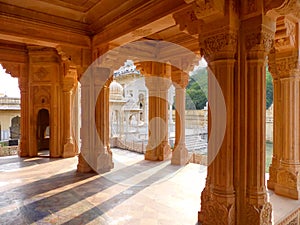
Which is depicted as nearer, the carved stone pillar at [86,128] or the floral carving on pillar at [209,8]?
the floral carving on pillar at [209,8]

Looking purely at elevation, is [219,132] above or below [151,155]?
above

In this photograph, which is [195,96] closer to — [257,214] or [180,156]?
[180,156]

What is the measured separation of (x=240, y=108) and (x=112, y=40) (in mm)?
3832

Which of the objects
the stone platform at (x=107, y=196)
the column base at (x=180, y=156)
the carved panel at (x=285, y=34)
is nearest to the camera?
the stone platform at (x=107, y=196)

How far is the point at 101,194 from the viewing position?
4.86 m

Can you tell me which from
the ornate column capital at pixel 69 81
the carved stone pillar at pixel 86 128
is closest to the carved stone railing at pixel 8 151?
the ornate column capital at pixel 69 81

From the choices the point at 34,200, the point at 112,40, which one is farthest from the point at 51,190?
the point at 112,40

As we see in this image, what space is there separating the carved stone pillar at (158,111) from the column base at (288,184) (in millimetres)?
4201

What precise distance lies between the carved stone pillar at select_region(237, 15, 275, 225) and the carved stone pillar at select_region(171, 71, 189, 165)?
442 cm

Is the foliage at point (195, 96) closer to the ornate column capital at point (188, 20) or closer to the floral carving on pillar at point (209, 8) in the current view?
the ornate column capital at point (188, 20)

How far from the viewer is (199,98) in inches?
1208

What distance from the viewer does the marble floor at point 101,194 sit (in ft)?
12.4

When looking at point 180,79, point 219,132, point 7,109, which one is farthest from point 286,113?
point 7,109

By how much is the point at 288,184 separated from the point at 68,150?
289 inches
